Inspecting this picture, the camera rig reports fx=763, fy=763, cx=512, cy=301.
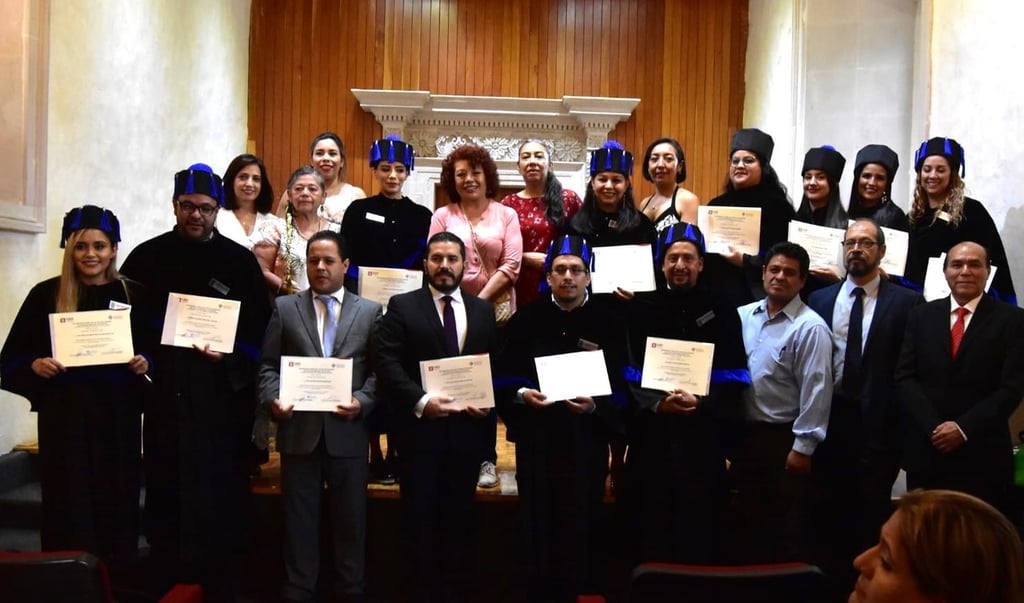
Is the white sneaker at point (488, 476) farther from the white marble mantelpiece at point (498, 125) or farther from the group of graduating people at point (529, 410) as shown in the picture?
the white marble mantelpiece at point (498, 125)

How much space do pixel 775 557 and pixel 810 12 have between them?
4464 mm

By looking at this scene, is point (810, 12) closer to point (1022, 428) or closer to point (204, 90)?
point (1022, 428)

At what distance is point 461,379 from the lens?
Answer: 10.5 ft

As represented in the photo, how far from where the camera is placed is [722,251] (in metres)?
3.79

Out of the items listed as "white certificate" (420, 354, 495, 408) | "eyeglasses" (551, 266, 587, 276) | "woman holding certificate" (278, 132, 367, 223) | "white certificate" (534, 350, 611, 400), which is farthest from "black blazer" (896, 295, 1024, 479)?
"woman holding certificate" (278, 132, 367, 223)

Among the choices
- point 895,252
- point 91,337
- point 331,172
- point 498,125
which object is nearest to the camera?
point 91,337

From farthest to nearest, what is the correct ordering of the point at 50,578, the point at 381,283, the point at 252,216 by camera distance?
the point at 252,216, the point at 381,283, the point at 50,578

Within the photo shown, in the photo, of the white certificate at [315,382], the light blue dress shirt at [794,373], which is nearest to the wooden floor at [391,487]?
the white certificate at [315,382]

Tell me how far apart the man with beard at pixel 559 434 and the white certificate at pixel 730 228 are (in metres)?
0.75

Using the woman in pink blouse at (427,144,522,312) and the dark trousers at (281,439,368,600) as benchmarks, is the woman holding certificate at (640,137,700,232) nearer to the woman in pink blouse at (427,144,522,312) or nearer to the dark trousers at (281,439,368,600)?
the woman in pink blouse at (427,144,522,312)

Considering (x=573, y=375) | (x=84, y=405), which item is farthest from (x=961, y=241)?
(x=84, y=405)

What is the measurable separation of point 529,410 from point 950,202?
236 centimetres

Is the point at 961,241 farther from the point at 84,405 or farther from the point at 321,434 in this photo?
the point at 84,405

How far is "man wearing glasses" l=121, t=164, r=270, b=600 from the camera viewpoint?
3314 millimetres
